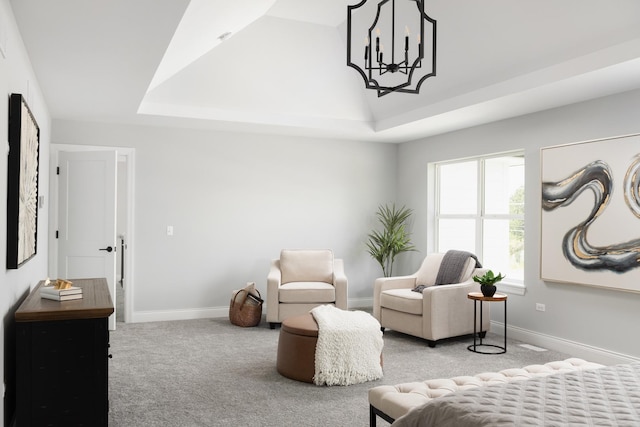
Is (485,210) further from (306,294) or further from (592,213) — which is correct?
(306,294)

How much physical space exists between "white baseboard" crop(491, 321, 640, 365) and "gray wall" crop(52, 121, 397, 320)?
7.60 feet

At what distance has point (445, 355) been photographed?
4.86m

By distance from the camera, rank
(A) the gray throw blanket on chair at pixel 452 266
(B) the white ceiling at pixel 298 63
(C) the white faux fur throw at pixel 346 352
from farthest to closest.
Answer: (A) the gray throw blanket on chair at pixel 452 266 < (C) the white faux fur throw at pixel 346 352 < (B) the white ceiling at pixel 298 63

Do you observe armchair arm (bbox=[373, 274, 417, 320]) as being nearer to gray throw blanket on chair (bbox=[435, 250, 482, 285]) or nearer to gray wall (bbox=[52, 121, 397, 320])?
gray throw blanket on chair (bbox=[435, 250, 482, 285])

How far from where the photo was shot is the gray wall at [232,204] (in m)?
6.32

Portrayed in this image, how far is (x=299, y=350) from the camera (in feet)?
13.1

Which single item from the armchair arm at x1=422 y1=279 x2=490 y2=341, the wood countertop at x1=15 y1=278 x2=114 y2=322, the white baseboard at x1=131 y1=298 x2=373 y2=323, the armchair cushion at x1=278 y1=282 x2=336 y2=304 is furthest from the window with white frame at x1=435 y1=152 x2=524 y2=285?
the wood countertop at x1=15 y1=278 x2=114 y2=322

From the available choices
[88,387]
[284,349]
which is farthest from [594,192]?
[88,387]

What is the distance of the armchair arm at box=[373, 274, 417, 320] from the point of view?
5883 mm

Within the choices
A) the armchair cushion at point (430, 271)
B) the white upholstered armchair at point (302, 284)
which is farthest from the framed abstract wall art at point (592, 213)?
the white upholstered armchair at point (302, 284)

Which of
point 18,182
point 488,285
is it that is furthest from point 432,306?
point 18,182

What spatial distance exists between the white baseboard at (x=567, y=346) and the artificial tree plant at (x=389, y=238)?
5.65 feet

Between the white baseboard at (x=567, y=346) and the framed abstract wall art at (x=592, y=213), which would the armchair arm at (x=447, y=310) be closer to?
the white baseboard at (x=567, y=346)

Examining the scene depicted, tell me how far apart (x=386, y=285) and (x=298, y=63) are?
2.70m
